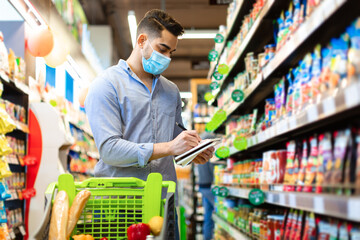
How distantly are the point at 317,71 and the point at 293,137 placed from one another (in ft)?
3.36

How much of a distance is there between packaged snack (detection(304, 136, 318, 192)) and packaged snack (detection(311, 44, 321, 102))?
24 cm

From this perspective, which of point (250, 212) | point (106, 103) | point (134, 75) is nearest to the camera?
point (106, 103)

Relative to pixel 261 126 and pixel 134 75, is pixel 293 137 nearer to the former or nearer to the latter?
pixel 261 126

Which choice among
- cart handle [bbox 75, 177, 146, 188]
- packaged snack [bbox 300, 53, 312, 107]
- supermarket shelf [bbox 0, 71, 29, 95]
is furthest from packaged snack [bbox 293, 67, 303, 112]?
supermarket shelf [bbox 0, 71, 29, 95]

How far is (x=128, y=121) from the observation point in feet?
8.33

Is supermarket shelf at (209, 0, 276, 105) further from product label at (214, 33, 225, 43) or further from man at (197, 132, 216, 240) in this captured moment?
man at (197, 132, 216, 240)

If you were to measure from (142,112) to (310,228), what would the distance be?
1093mm

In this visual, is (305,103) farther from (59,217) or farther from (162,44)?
(59,217)

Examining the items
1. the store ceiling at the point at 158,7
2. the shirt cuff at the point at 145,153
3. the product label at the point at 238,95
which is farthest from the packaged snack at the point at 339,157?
the store ceiling at the point at 158,7

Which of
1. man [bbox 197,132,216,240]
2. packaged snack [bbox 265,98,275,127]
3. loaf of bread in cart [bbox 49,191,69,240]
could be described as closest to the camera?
loaf of bread in cart [bbox 49,191,69,240]

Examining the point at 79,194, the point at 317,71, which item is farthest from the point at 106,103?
the point at 317,71

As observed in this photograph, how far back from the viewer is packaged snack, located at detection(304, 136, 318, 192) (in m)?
2.07

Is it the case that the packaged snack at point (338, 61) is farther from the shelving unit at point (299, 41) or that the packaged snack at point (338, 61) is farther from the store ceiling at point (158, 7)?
the store ceiling at point (158, 7)

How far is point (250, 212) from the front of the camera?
3.77 metres
